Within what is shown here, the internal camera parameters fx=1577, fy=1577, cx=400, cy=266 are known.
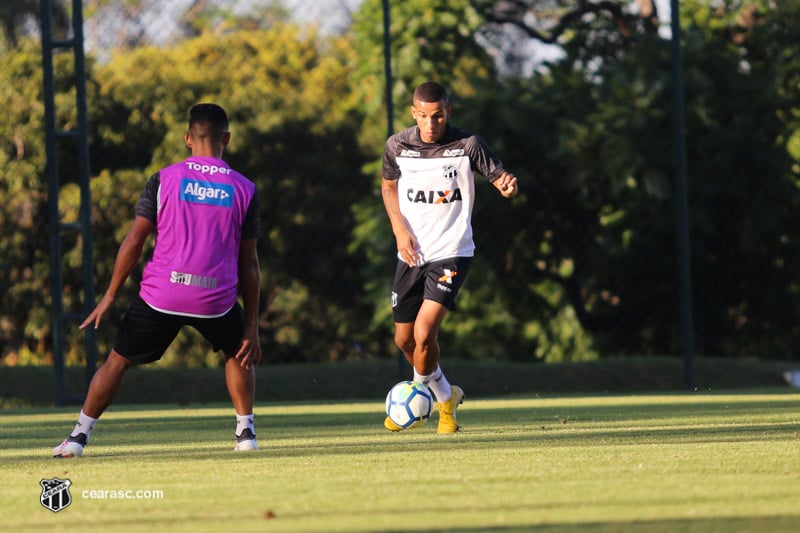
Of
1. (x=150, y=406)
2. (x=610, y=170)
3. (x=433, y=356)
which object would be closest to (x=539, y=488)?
(x=433, y=356)

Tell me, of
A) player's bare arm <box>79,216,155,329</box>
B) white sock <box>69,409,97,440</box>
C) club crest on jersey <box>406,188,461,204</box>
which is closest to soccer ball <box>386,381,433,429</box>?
club crest on jersey <box>406,188,461,204</box>

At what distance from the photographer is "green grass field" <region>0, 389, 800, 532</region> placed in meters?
4.79

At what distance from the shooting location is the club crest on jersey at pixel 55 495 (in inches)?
208

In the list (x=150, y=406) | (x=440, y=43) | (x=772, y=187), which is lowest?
(x=150, y=406)

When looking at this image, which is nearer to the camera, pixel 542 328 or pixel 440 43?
pixel 542 328

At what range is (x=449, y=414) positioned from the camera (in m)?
8.69

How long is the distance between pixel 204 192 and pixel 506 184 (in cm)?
179

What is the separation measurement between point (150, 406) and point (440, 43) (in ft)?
35.8

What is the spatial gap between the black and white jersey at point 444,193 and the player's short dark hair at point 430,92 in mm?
332

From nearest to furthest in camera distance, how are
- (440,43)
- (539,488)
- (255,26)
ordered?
(539,488) < (440,43) < (255,26)

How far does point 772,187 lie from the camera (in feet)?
64.0

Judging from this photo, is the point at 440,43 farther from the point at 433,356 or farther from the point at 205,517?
the point at 205,517

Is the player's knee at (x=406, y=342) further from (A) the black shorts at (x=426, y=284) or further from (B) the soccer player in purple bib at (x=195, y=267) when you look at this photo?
(B) the soccer player in purple bib at (x=195, y=267)

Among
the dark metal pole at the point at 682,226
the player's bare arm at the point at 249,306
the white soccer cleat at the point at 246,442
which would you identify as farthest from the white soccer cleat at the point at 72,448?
the dark metal pole at the point at 682,226
